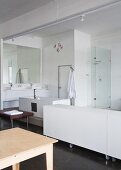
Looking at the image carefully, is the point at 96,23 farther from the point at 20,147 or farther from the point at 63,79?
the point at 20,147

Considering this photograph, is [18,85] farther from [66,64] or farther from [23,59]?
[66,64]

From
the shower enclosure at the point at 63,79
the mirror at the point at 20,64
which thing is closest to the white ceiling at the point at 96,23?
the mirror at the point at 20,64

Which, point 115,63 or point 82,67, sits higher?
point 115,63

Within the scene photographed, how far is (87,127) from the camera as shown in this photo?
3.07 m

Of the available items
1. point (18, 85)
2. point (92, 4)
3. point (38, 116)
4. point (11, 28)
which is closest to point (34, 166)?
point (38, 116)

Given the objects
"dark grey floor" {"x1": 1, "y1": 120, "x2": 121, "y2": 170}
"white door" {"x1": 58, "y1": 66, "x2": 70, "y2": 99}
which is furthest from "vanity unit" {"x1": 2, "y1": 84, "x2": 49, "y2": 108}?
"dark grey floor" {"x1": 1, "y1": 120, "x2": 121, "y2": 170}

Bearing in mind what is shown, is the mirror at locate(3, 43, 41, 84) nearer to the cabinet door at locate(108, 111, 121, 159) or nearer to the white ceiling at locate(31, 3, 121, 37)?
the white ceiling at locate(31, 3, 121, 37)

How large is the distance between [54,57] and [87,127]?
4.63 m

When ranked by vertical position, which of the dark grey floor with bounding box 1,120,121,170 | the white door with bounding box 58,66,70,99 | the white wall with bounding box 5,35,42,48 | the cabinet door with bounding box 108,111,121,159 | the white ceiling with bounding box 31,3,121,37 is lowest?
the dark grey floor with bounding box 1,120,121,170

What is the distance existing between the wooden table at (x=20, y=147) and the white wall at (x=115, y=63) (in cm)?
509

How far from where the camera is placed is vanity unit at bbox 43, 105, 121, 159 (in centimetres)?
275

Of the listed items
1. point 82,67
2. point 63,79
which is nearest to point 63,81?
point 63,79

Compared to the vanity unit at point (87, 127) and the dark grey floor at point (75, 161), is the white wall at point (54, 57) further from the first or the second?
the dark grey floor at point (75, 161)

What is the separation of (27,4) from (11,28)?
127 cm
